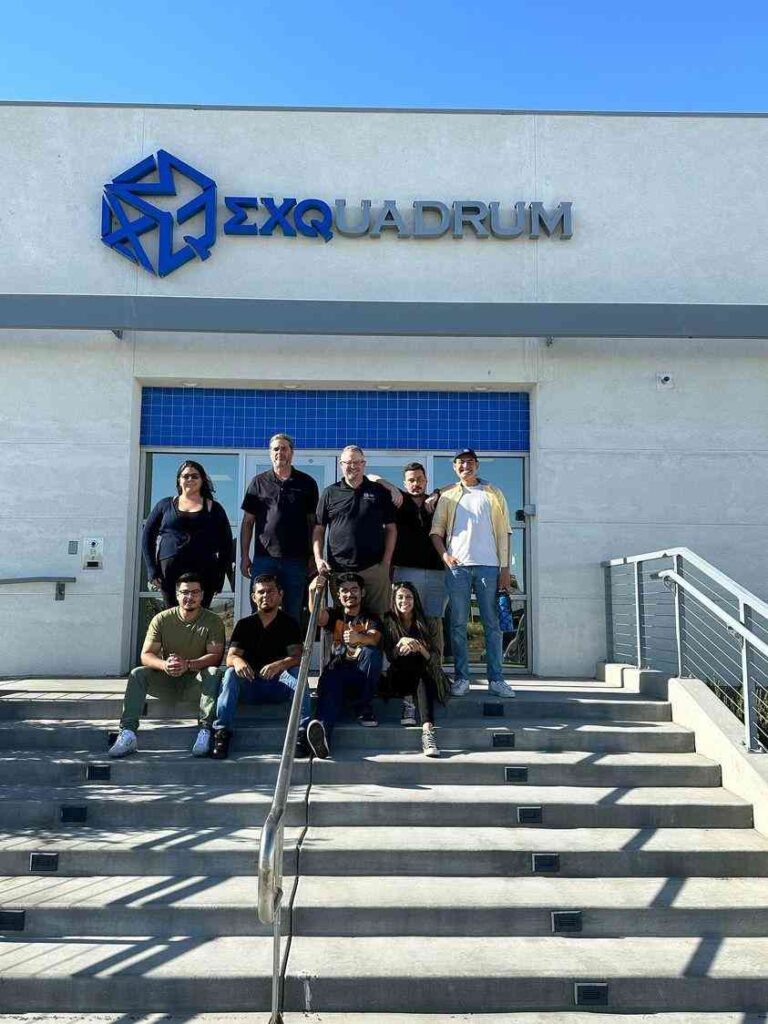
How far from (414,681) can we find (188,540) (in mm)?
2024

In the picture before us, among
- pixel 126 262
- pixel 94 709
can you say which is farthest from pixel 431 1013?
pixel 126 262

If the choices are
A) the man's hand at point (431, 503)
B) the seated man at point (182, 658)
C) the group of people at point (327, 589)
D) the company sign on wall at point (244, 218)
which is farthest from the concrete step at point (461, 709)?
the company sign on wall at point (244, 218)

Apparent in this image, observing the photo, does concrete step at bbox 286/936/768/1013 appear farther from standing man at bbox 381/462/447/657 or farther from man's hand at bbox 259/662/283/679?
standing man at bbox 381/462/447/657

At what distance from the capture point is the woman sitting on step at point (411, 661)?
5898mm

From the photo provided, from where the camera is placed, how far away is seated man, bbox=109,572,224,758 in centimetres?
581

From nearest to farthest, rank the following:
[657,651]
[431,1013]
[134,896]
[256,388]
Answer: [431,1013] < [134,896] < [657,651] < [256,388]

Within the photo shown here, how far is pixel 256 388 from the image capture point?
8992 mm

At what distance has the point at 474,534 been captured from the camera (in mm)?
6695

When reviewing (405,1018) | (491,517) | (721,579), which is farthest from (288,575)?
(405,1018)

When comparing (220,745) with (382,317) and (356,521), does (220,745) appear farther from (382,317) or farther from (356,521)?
(382,317)

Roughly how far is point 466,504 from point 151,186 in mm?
4948

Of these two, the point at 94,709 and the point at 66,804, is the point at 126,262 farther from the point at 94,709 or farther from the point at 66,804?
the point at 66,804

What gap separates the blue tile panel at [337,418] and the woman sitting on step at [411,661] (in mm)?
3030

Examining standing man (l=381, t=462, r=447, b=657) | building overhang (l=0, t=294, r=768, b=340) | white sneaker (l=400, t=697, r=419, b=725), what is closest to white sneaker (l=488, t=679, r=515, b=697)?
standing man (l=381, t=462, r=447, b=657)
